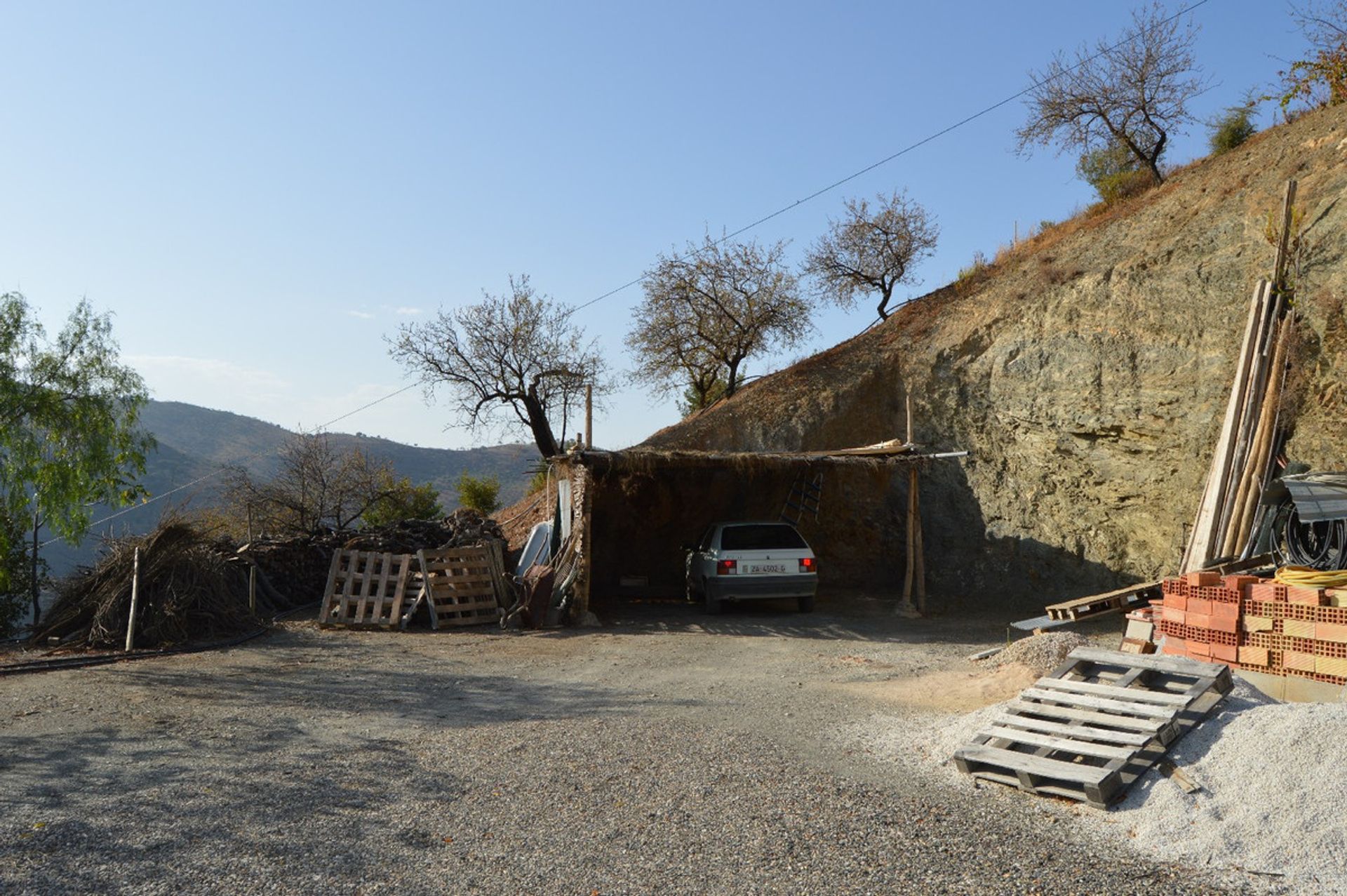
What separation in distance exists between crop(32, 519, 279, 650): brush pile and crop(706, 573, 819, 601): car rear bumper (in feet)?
22.7

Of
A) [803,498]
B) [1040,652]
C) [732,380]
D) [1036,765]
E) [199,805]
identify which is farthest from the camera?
[732,380]

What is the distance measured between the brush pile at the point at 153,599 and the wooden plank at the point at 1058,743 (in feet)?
33.5

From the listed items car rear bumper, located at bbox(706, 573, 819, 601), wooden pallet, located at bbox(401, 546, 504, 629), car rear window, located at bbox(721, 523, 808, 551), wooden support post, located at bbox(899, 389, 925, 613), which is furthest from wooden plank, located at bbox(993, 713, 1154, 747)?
wooden support post, located at bbox(899, 389, 925, 613)

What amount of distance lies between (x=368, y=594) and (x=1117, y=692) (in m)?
11.4

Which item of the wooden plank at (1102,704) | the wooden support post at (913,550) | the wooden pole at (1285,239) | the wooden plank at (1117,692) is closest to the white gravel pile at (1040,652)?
the wooden plank at (1117,692)

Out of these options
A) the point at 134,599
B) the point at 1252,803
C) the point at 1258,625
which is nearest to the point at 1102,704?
the point at 1252,803

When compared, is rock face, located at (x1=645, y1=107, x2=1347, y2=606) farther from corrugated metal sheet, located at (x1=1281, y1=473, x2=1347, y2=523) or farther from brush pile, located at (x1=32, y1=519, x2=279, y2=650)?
brush pile, located at (x1=32, y1=519, x2=279, y2=650)

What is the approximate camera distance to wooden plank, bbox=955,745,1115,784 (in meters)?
5.55

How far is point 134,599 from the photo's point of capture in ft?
39.8

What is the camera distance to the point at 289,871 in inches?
182

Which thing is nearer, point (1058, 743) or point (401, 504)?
point (1058, 743)

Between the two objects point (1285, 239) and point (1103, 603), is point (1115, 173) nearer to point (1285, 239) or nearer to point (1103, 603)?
point (1285, 239)

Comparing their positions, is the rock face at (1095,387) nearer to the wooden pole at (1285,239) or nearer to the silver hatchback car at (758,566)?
the wooden pole at (1285,239)

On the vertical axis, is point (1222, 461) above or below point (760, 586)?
above
